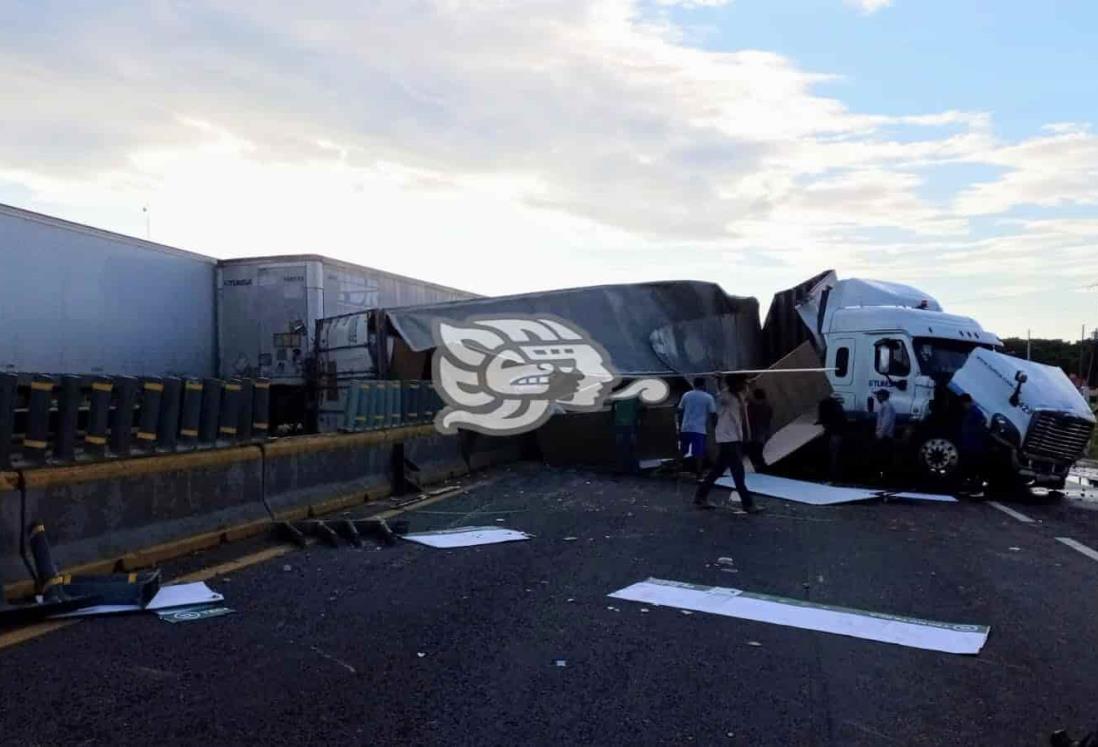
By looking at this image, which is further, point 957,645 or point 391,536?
point 391,536

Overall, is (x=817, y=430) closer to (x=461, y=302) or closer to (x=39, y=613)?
(x=461, y=302)

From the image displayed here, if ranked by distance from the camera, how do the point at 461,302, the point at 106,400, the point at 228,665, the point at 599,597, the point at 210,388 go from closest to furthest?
the point at 228,665 → the point at 599,597 → the point at 106,400 → the point at 210,388 → the point at 461,302

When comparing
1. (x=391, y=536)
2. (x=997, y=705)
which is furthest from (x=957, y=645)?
(x=391, y=536)

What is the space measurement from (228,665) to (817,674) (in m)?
3.27

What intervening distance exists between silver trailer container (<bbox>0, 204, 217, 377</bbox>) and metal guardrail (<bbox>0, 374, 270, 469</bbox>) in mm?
5517

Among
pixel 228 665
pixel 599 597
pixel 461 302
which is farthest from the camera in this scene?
pixel 461 302

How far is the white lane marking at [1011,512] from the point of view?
478 inches

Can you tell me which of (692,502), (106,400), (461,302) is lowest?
(692,502)

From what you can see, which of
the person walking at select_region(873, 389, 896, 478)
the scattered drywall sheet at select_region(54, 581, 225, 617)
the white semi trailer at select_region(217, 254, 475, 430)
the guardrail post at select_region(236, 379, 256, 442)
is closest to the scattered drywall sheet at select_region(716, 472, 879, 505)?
the person walking at select_region(873, 389, 896, 478)

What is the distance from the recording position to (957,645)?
5.77 metres

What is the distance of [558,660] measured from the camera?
5.33 m

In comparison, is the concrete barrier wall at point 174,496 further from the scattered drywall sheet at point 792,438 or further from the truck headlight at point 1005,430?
the truck headlight at point 1005,430

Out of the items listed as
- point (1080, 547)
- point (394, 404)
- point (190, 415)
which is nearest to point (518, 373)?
point (394, 404)

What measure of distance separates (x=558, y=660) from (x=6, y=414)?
435 centimetres
